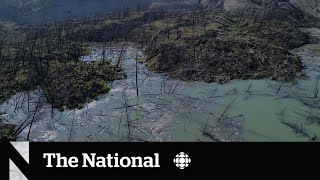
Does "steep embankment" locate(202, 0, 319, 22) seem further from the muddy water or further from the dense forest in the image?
the muddy water

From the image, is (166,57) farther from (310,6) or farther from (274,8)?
(310,6)

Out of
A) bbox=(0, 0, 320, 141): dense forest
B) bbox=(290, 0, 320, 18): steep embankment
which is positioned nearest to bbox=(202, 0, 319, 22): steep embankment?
bbox=(290, 0, 320, 18): steep embankment

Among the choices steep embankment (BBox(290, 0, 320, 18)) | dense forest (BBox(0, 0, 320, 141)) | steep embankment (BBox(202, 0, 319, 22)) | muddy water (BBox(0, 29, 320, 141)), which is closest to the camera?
muddy water (BBox(0, 29, 320, 141))

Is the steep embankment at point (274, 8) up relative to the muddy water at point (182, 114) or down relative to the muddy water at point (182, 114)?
up

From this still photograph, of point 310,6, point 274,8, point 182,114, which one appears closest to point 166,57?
point 182,114

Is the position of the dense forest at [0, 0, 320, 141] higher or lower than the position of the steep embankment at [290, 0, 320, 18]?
lower

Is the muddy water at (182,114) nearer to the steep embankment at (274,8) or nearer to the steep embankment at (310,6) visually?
the steep embankment at (274,8)

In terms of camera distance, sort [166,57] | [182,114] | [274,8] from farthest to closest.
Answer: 1. [274,8]
2. [166,57]
3. [182,114]

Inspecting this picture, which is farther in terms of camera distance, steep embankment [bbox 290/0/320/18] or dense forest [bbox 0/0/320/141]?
steep embankment [bbox 290/0/320/18]

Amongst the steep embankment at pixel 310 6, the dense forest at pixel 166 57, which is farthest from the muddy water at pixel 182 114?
the steep embankment at pixel 310 6
